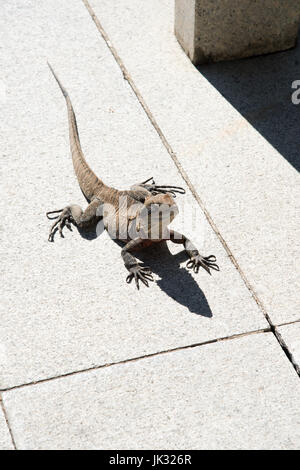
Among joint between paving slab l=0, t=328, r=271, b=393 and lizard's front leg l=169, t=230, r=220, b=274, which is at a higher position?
lizard's front leg l=169, t=230, r=220, b=274

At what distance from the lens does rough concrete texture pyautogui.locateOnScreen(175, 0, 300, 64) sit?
6.18 metres

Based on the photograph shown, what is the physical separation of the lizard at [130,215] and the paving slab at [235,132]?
376 mm

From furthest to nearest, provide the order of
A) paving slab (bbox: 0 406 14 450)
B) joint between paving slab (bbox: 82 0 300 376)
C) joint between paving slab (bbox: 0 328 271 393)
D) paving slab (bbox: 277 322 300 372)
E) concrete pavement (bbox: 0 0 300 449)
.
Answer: joint between paving slab (bbox: 82 0 300 376)
paving slab (bbox: 277 322 300 372)
joint between paving slab (bbox: 0 328 271 393)
concrete pavement (bbox: 0 0 300 449)
paving slab (bbox: 0 406 14 450)

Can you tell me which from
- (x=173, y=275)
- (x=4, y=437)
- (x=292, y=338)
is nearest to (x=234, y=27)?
(x=173, y=275)

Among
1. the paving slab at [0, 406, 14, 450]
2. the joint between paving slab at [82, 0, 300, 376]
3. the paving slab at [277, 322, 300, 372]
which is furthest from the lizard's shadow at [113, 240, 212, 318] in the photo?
the paving slab at [0, 406, 14, 450]

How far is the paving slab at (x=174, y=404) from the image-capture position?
11.6 feet

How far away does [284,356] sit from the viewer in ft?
12.9

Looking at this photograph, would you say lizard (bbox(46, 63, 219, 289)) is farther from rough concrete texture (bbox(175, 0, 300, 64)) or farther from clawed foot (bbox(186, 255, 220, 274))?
rough concrete texture (bbox(175, 0, 300, 64))

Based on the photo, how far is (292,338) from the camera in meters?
4.02

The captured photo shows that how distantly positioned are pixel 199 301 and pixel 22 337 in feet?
3.95

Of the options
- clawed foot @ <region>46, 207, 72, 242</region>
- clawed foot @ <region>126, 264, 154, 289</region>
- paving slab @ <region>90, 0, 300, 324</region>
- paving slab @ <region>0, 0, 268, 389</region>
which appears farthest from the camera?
clawed foot @ <region>46, 207, 72, 242</region>
